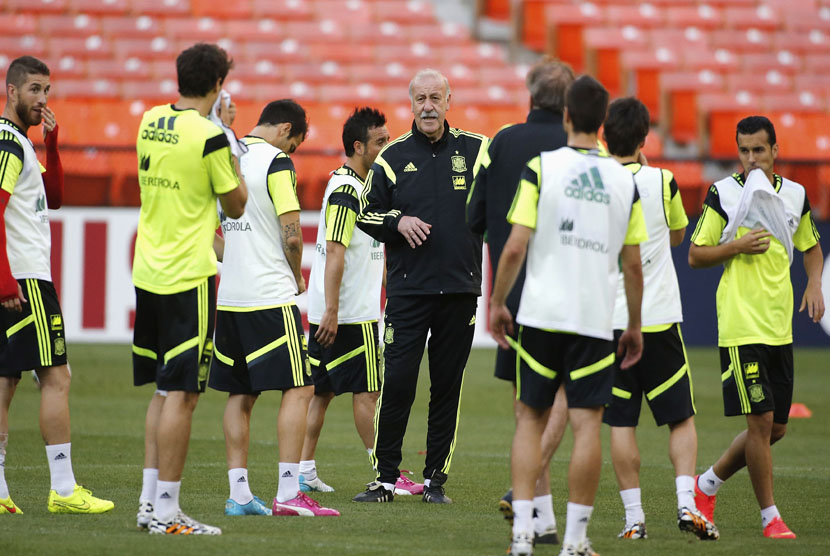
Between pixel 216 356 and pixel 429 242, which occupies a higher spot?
pixel 429 242

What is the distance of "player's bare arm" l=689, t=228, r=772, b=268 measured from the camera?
19.7ft

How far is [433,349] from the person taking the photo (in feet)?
22.9

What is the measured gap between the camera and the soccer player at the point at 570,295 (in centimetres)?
485

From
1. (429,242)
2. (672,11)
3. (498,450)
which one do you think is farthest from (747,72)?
(429,242)

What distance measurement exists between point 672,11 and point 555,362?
1832 cm

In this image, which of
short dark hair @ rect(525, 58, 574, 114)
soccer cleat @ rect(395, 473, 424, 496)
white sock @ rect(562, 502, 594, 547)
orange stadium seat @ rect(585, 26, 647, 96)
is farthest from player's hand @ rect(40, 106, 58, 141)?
orange stadium seat @ rect(585, 26, 647, 96)

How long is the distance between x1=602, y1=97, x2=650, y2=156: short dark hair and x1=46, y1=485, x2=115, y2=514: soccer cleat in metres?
3.21

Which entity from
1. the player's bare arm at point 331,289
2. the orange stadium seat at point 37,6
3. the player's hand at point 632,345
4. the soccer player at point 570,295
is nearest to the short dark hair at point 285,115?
the player's bare arm at point 331,289

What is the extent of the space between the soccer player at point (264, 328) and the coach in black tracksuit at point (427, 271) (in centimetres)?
77

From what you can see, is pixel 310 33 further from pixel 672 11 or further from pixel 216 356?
pixel 216 356

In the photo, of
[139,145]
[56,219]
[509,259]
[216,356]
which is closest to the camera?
[509,259]

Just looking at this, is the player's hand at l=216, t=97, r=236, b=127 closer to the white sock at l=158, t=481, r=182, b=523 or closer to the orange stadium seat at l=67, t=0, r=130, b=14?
the white sock at l=158, t=481, r=182, b=523

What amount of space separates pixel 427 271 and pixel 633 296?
78.5 inches

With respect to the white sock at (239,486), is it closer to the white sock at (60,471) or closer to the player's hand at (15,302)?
the white sock at (60,471)
